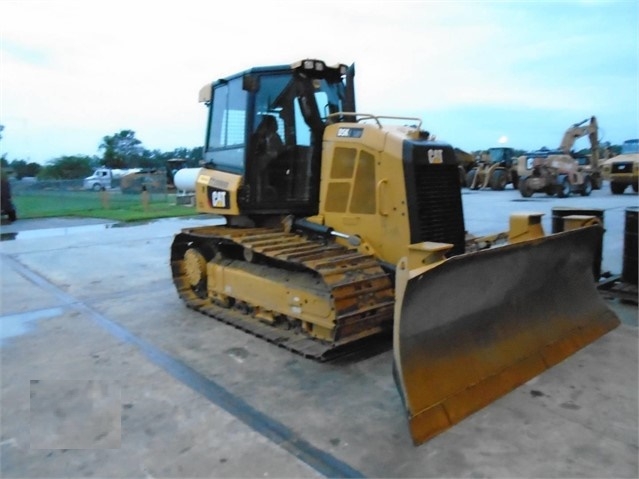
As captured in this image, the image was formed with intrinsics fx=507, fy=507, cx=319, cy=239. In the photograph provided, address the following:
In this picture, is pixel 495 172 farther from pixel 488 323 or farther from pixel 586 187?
pixel 488 323

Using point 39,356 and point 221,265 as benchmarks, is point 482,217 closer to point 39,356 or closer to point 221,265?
point 221,265

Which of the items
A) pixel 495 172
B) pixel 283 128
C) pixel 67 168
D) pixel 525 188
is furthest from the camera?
pixel 67 168

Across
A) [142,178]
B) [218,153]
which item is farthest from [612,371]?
[142,178]

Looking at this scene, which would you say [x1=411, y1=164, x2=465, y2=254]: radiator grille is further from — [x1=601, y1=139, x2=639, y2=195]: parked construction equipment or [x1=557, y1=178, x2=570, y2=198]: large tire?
[x1=601, y1=139, x2=639, y2=195]: parked construction equipment

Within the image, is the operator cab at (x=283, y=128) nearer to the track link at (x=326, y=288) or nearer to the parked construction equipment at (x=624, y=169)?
the track link at (x=326, y=288)

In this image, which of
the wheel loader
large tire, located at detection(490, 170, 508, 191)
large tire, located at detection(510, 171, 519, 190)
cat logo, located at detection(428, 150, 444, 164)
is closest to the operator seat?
cat logo, located at detection(428, 150, 444, 164)

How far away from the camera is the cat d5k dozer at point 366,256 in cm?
326

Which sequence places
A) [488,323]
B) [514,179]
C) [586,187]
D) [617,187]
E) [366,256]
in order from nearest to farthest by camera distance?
[488,323], [366,256], [617,187], [586,187], [514,179]

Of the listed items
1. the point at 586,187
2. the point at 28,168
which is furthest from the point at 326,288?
the point at 28,168

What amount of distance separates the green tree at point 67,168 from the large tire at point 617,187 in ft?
141

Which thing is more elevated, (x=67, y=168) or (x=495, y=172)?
(x=67, y=168)

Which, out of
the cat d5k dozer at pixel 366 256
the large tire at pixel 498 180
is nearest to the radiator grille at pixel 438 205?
the cat d5k dozer at pixel 366 256

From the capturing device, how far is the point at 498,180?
25641 mm

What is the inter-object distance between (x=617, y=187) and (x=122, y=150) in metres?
50.4
